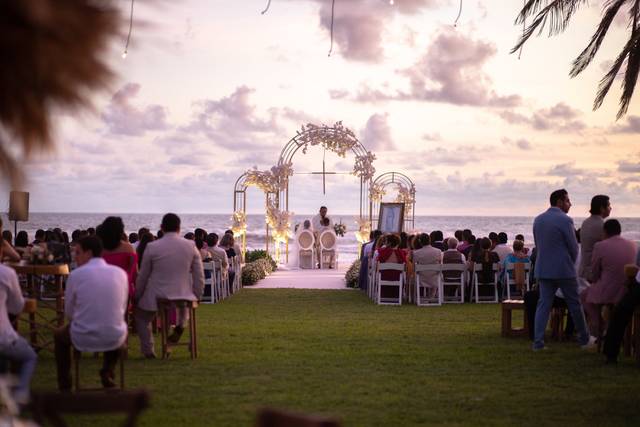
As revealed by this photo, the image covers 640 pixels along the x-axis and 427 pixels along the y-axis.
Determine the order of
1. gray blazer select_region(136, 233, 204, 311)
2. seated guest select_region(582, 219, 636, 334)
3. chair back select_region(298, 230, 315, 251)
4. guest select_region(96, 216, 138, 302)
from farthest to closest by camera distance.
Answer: chair back select_region(298, 230, 315, 251)
seated guest select_region(582, 219, 636, 334)
gray blazer select_region(136, 233, 204, 311)
guest select_region(96, 216, 138, 302)

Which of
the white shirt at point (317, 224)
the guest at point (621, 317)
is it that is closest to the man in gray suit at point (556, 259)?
the guest at point (621, 317)

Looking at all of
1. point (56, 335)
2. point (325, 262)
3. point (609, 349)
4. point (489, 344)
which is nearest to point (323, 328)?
point (489, 344)

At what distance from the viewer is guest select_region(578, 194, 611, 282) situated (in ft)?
38.3

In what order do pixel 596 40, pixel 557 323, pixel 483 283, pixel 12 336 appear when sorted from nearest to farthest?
pixel 12 336, pixel 557 323, pixel 596 40, pixel 483 283

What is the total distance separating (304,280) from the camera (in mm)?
24172

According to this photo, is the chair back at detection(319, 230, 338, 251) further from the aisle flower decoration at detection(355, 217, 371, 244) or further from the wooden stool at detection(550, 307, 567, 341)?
the wooden stool at detection(550, 307, 567, 341)

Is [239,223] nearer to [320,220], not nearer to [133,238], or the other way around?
[320,220]

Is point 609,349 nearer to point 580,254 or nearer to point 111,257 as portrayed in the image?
point 580,254

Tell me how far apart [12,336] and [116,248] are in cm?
353

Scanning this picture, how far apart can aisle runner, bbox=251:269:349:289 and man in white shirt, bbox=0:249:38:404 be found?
1499 cm

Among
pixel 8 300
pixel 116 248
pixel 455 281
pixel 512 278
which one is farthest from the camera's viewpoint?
pixel 455 281

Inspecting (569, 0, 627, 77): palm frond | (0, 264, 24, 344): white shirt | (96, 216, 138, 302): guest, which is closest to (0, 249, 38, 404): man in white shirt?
(0, 264, 24, 344): white shirt

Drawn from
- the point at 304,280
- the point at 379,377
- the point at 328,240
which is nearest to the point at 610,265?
the point at 379,377

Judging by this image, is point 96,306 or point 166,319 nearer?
point 96,306
